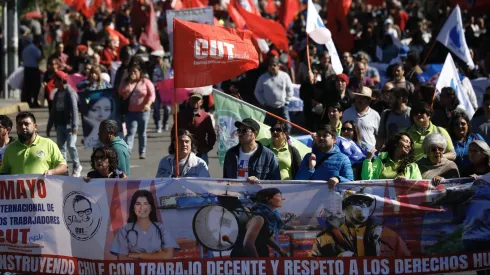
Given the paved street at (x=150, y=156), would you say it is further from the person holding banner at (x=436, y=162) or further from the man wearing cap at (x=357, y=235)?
the man wearing cap at (x=357, y=235)

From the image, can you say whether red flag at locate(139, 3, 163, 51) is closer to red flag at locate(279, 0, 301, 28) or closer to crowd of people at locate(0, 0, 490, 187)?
crowd of people at locate(0, 0, 490, 187)

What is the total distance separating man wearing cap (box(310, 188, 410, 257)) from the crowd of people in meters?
0.25

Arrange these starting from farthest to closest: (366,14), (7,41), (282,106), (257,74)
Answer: (366,14) → (7,41) → (257,74) → (282,106)

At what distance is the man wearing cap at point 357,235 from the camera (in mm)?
9516

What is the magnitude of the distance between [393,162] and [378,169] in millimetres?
144

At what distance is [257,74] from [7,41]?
7950 mm

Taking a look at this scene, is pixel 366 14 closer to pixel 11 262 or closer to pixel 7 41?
pixel 7 41

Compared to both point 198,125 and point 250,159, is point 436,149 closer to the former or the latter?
point 250,159

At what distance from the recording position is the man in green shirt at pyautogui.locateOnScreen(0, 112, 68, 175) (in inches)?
433

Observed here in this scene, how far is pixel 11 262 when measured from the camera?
9859 mm

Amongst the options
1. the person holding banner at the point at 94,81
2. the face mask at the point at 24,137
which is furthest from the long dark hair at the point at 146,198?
the person holding banner at the point at 94,81

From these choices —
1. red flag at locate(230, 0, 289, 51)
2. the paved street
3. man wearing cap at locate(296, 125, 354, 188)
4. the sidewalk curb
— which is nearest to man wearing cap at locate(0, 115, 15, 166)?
man wearing cap at locate(296, 125, 354, 188)

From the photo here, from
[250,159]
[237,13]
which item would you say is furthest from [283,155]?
[237,13]

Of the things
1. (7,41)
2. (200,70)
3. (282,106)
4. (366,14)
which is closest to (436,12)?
(366,14)
